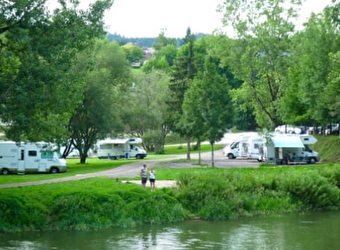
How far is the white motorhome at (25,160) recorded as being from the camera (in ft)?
149

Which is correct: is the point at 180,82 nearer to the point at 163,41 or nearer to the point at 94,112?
the point at 94,112

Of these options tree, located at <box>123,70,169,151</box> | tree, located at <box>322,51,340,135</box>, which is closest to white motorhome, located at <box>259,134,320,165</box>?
tree, located at <box>322,51,340,135</box>

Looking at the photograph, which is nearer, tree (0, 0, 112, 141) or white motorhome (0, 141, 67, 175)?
tree (0, 0, 112, 141)

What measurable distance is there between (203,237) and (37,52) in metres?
9.81

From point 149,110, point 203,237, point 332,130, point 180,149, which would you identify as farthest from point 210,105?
point 180,149

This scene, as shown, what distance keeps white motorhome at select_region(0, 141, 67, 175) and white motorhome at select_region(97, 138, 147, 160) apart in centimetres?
2049

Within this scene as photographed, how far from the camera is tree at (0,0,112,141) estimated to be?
24.7 m

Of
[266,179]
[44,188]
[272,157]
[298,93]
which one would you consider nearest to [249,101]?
[298,93]

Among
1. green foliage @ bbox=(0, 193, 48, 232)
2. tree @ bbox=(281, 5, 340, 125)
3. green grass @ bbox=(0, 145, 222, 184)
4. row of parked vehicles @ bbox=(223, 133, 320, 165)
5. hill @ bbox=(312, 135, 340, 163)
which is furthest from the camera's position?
tree @ bbox=(281, 5, 340, 125)

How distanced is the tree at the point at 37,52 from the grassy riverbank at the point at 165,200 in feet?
11.4

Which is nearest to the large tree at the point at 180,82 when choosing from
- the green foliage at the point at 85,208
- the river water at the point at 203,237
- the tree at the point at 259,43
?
the tree at the point at 259,43

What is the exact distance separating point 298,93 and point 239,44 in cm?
714

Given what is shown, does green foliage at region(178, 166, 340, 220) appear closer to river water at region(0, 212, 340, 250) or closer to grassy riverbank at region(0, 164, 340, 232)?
grassy riverbank at region(0, 164, 340, 232)

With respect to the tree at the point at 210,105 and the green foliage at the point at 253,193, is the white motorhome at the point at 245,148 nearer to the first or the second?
the tree at the point at 210,105
